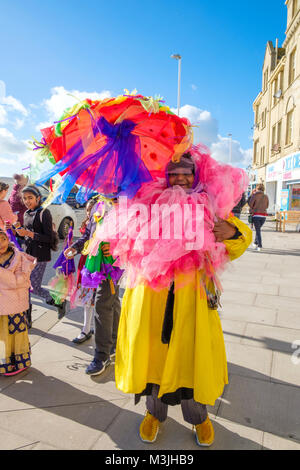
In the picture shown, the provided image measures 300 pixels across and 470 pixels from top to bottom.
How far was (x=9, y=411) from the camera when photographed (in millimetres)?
2314

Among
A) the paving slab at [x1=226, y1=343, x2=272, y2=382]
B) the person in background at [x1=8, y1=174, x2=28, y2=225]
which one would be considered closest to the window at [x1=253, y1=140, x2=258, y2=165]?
the person in background at [x1=8, y1=174, x2=28, y2=225]

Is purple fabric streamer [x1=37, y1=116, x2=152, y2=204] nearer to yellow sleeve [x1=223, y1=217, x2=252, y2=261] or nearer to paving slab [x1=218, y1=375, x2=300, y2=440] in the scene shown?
yellow sleeve [x1=223, y1=217, x2=252, y2=261]

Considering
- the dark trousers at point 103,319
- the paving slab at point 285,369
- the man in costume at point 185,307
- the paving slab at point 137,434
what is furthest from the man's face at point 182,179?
the paving slab at point 285,369

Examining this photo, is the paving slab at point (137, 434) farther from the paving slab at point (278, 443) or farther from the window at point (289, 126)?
the window at point (289, 126)

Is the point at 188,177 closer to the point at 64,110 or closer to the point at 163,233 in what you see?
the point at 163,233

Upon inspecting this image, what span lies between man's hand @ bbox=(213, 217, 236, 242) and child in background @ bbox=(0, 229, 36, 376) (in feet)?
6.00

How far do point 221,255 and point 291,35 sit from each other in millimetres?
19845

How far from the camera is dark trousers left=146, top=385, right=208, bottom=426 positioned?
197 centimetres

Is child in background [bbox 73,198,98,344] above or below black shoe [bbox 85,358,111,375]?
above

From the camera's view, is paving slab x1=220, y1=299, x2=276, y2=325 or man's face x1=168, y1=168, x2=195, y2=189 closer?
man's face x1=168, y1=168, x2=195, y2=189

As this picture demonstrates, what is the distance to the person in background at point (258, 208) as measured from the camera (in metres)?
9.06

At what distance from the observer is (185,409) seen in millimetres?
1998

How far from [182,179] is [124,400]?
68.0 inches
